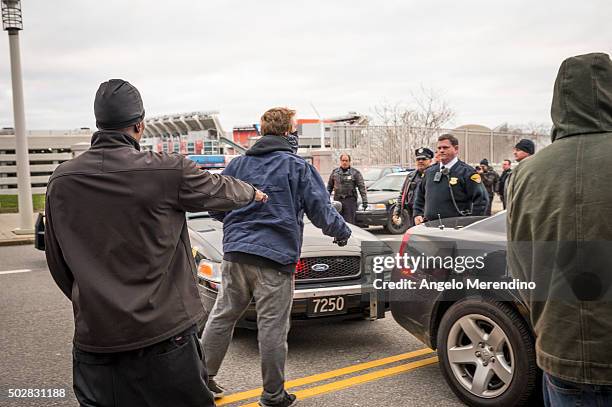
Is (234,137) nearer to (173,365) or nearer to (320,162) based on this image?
(320,162)

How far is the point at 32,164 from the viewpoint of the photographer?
18.9 meters

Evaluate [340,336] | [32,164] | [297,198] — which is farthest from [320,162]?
[297,198]

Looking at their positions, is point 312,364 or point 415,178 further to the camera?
point 415,178

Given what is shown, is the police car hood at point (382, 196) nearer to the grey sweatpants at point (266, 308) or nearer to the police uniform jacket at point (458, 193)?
the police uniform jacket at point (458, 193)

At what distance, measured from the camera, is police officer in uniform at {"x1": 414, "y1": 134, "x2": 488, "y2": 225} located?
6324 millimetres

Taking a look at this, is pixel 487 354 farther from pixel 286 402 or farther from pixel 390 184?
pixel 390 184

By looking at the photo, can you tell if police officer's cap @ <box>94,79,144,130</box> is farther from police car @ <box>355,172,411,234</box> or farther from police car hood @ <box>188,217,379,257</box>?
police car @ <box>355,172,411,234</box>

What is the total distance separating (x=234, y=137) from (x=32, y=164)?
91.3ft

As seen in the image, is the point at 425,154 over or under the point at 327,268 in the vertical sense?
over

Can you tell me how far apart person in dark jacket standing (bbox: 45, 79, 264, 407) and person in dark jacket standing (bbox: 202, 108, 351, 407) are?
1.23 meters

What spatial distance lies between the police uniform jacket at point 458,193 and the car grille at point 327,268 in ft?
Answer: 5.78

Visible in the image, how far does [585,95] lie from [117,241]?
168 cm

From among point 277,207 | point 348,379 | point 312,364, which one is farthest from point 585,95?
point 312,364

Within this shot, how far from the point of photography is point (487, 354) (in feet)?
11.9
